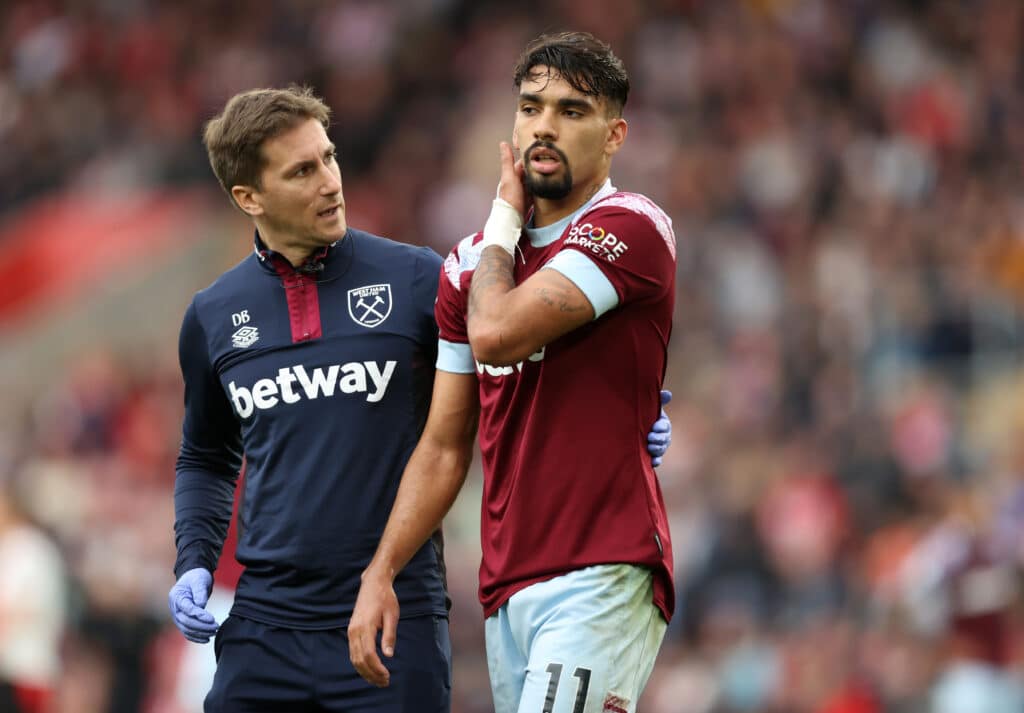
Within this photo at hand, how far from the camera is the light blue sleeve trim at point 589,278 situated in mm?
4430

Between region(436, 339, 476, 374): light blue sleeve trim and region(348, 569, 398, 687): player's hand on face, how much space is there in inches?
23.6

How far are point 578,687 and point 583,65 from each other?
5.36ft

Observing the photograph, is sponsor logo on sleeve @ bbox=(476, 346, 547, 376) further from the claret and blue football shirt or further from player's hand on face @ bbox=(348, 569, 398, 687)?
player's hand on face @ bbox=(348, 569, 398, 687)

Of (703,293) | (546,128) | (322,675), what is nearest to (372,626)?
(322,675)

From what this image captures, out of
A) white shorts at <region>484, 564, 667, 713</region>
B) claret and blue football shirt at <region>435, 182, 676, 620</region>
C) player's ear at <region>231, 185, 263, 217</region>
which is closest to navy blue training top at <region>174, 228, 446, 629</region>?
player's ear at <region>231, 185, 263, 217</region>

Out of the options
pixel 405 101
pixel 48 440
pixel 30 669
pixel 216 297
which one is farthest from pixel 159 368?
pixel 216 297

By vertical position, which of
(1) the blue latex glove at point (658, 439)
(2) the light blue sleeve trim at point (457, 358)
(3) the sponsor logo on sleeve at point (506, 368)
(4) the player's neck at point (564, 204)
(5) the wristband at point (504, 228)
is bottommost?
(1) the blue latex glove at point (658, 439)

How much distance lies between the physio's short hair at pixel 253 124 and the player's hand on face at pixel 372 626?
4.06ft

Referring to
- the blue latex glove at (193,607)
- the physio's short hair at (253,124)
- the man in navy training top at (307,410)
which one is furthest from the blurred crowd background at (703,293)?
the physio's short hair at (253,124)

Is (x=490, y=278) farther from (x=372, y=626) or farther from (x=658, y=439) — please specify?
(x=372, y=626)

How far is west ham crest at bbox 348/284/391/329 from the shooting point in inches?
195

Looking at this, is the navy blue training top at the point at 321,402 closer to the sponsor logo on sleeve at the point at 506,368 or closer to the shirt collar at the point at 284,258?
the shirt collar at the point at 284,258

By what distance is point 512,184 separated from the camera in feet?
15.5

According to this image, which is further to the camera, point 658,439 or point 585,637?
point 658,439
